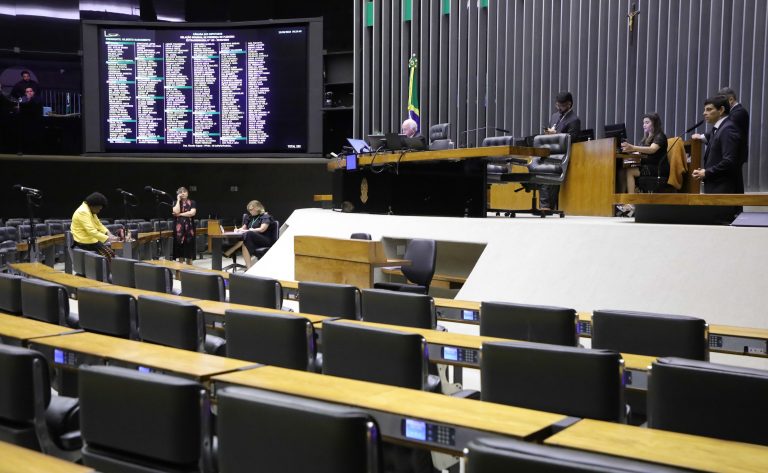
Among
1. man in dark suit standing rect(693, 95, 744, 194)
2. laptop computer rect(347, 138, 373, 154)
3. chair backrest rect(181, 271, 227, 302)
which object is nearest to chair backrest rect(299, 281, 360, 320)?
chair backrest rect(181, 271, 227, 302)

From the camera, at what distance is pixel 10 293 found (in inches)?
174

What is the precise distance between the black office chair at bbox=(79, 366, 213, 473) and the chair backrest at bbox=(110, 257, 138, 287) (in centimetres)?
358

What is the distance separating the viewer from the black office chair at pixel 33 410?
2277 mm

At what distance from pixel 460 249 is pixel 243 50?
8.68 metres

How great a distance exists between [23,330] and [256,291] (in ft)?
4.97

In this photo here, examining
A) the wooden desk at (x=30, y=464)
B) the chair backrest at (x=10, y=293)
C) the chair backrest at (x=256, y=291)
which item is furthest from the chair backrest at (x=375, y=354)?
the chair backrest at (x=10, y=293)

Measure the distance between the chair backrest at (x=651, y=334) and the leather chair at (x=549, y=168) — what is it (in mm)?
4001

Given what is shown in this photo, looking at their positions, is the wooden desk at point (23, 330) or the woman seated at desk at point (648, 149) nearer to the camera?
the wooden desk at point (23, 330)

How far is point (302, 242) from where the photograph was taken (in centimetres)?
674

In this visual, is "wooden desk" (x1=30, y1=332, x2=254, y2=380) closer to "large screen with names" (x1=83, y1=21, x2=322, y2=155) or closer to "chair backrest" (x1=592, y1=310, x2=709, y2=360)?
"chair backrest" (x1=592, y1=310, x2=709, y2=360)

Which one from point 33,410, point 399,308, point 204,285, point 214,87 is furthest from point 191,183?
point 33,410

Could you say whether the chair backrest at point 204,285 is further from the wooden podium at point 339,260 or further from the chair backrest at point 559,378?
the chair backrest at point 559,378

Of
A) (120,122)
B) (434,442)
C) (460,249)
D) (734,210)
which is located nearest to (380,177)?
(460,249)

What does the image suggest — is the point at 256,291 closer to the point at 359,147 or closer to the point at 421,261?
the point at 421,261
